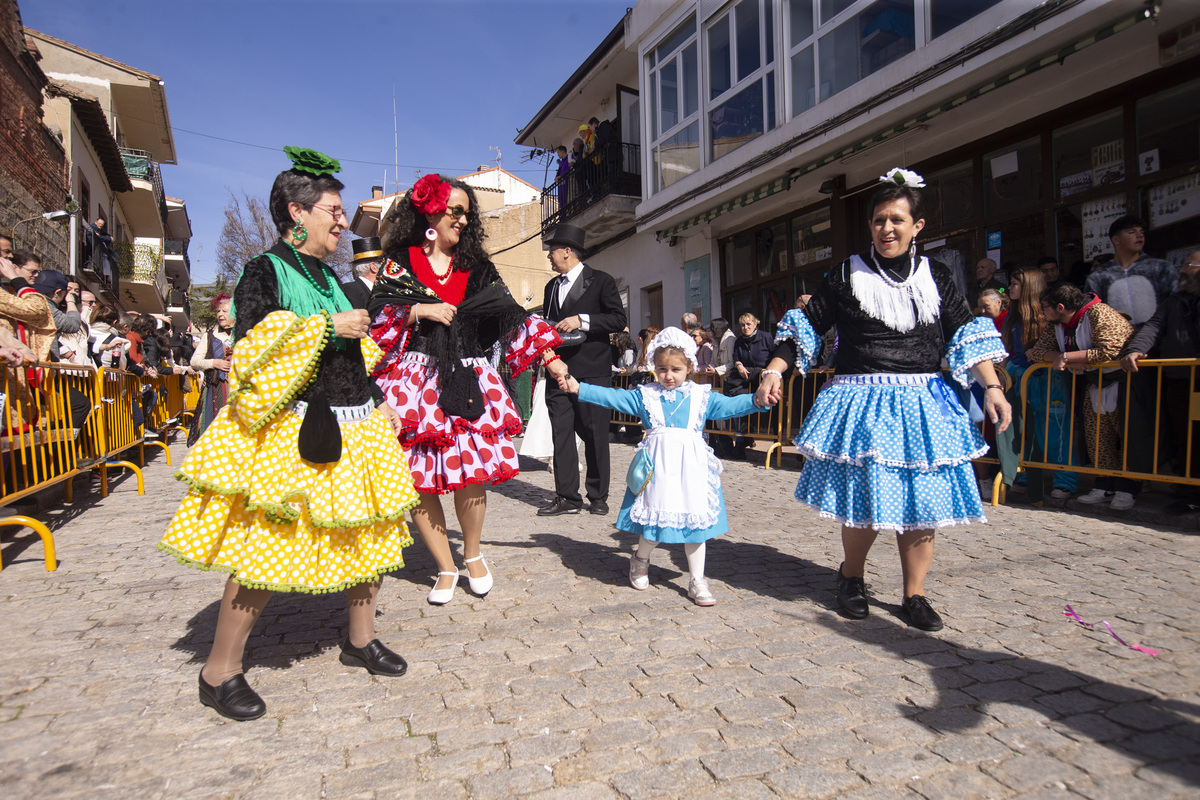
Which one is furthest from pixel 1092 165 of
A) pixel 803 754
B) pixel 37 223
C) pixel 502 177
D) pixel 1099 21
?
pixel 502 177

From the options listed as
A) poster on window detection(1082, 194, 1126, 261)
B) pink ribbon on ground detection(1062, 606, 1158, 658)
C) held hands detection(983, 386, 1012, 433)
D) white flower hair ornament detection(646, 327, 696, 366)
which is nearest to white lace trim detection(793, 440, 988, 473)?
held hands detection(983, 386, 1012, 433)

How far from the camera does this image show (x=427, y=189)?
10.9ft

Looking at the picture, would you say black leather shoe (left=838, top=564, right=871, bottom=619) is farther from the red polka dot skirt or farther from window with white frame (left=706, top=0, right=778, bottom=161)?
window with white frame (left=706, top=0, right=778, bottom=161)

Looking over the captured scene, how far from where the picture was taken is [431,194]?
3312mm

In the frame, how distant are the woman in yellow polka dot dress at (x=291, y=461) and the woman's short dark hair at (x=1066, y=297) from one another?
219 inches

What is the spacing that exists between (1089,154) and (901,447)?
650 cm

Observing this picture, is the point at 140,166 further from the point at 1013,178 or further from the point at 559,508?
the point at 1013,178

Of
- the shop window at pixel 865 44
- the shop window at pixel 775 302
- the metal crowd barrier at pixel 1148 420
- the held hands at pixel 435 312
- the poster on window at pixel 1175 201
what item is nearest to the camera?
the held hands at pixel 435 312

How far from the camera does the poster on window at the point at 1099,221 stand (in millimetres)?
7051

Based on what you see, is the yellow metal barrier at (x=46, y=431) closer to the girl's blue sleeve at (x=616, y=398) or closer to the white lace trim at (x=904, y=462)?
the girl's blue sleeve at (x=616, y=398)

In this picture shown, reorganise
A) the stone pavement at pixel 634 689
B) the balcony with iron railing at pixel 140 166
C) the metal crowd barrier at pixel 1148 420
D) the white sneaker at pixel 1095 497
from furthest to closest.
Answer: the balcony with iron railing at pixel 140 166 → the white sneaker at pixel 1095 497 → the metal crowd barrier at pixel 1148 420 → the stone pavement at pixel 634 689

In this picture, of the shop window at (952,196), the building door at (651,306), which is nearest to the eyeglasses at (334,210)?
the shop window at (952,196)

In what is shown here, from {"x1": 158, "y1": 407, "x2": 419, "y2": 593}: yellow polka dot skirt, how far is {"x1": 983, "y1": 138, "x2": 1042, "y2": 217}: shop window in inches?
332

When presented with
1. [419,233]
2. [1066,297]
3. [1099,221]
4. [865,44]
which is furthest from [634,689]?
[865,44]
